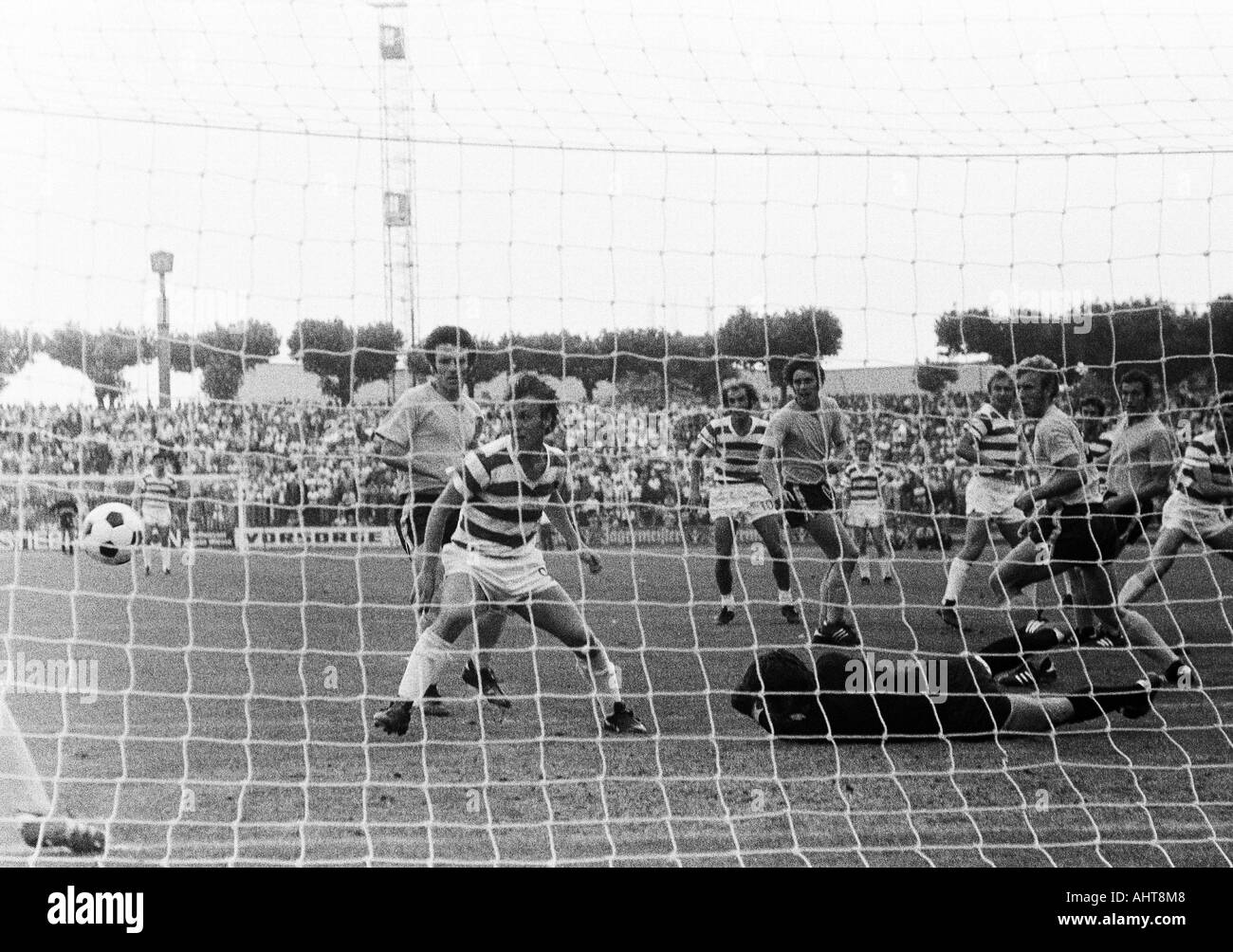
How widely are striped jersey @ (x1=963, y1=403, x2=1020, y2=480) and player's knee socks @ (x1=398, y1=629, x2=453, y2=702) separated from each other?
462 centimetres

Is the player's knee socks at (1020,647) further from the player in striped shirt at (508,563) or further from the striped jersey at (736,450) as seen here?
the striped jersey at (736,450)

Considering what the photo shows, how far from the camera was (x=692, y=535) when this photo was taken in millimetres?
20641

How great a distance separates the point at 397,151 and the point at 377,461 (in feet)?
39.5

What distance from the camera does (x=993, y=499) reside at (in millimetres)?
8852

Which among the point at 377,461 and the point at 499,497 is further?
the point at 377,461

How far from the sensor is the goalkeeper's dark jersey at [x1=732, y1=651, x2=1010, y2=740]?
541 centimetres

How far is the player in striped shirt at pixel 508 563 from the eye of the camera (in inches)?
216

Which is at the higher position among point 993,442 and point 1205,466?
point 993,442

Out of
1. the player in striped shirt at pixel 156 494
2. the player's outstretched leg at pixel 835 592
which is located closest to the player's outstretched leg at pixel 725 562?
the player's outstretched leg at pixel 835 592

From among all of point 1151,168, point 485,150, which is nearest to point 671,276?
point 485,150

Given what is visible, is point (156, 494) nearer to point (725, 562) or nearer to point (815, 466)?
point (725, 562)

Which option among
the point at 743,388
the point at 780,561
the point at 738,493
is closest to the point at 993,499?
the point at 780,561

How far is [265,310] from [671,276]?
1.69 m

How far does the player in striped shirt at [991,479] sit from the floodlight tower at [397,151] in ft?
15.2
